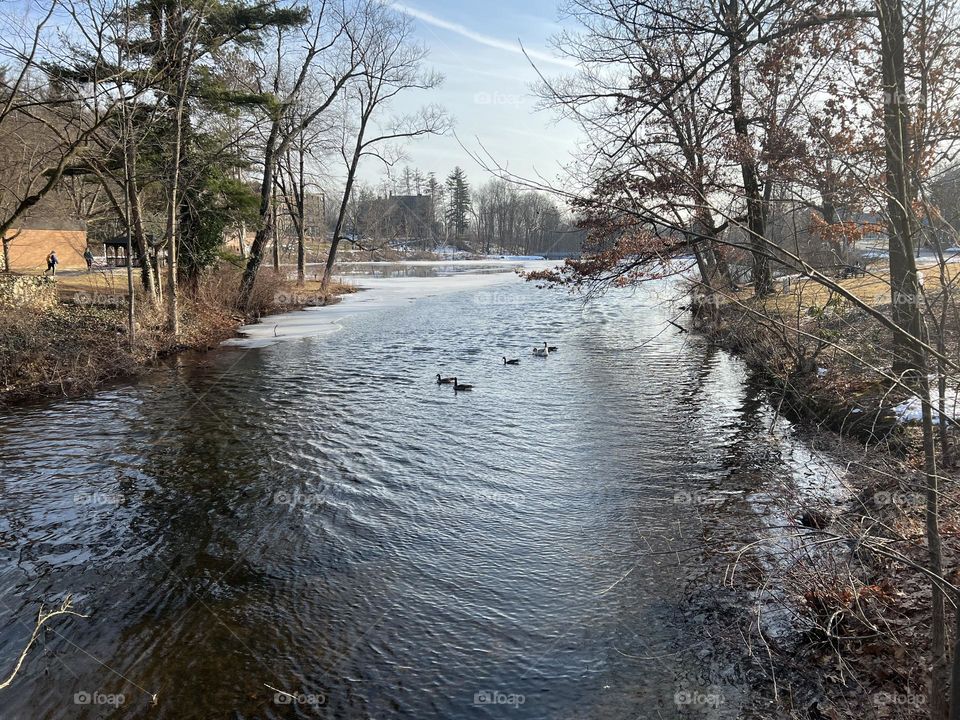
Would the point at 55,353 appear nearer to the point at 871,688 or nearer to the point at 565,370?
the point at 565,370

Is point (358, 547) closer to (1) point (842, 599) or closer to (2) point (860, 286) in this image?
(1) point (842, 599)

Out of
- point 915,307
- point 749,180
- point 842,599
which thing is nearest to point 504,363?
Result: point 749,180

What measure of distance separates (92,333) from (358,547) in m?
12.4

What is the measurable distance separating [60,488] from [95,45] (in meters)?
11.2

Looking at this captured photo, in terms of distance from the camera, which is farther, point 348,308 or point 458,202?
point 458,202

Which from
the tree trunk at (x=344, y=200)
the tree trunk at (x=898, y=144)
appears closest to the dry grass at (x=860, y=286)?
the tree trunk at (x=898, y=144)

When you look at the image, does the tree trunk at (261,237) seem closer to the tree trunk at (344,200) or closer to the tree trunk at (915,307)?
the tree trunk at (344,200)

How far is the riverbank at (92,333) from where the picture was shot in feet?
42.6

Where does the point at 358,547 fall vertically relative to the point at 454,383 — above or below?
below

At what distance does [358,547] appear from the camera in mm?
6723

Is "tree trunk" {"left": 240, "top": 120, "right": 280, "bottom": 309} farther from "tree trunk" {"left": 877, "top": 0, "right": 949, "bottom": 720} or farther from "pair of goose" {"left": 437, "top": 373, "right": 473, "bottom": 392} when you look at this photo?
"tree trunk" {"left": 877, "top": 0, "right": 949, "bottom": 720}

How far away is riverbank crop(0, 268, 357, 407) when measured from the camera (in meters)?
13.0

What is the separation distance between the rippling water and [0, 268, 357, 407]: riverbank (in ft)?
4.32

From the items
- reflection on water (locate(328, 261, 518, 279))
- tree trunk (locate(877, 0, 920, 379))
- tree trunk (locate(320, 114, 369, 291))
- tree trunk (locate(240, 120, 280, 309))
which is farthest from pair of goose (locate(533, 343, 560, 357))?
reflection on water (locate(328, 261, 518, 279))
